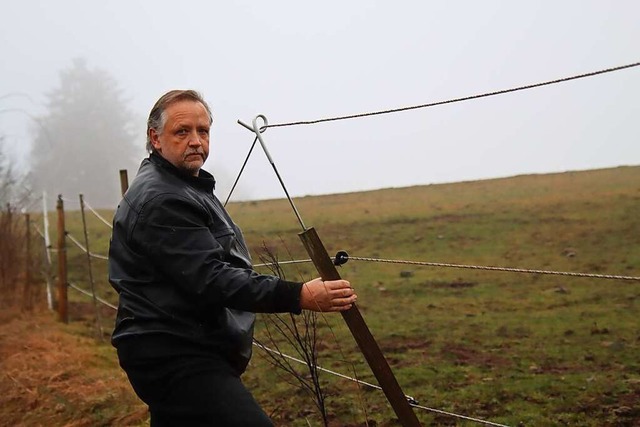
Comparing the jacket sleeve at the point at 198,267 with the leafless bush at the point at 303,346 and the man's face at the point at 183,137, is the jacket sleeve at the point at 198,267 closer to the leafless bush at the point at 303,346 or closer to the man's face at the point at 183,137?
the man's face at the point at 183,137

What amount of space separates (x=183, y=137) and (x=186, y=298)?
0.62m

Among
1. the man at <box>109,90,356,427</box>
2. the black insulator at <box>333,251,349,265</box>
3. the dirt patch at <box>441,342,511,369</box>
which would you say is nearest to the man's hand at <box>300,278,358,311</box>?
the man at <box>109,90,356,427</box>

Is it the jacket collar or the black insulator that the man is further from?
the black insulator

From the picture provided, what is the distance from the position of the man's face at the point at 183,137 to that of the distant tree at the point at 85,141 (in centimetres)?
5019

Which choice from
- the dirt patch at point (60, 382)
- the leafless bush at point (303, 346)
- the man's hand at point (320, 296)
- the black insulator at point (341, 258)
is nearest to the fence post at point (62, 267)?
the dirt patch at point (60, 382)

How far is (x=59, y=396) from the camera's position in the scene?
639cm

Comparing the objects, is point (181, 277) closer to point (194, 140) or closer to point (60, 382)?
point (194, 140)

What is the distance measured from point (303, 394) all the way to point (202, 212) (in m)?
4.03

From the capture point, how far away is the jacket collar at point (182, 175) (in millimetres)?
2529

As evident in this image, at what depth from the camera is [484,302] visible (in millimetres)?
10117

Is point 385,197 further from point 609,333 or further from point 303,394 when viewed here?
point 303,394

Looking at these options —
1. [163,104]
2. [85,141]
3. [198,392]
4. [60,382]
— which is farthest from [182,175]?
[85,141]

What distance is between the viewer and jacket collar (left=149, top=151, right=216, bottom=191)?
99.6 inches

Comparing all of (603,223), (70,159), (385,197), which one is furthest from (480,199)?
(70,159)
